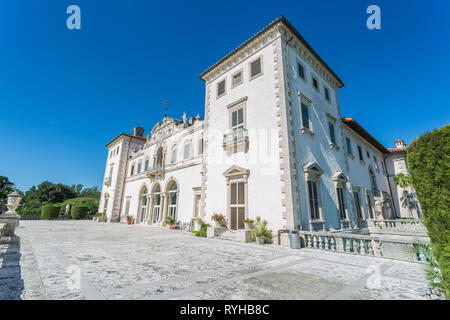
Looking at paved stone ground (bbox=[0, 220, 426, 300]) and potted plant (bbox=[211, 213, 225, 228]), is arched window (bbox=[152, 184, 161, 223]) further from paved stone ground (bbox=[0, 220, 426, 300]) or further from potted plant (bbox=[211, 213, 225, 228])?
paved stone ground (bbox=[0, 220, 426, 300])

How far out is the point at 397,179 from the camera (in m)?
23.7

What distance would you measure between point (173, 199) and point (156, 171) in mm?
3920

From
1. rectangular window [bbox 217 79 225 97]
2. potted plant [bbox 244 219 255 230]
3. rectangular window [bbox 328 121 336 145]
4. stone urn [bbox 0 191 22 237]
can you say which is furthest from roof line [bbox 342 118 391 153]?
stone urn [bbox 0 191 22 237]

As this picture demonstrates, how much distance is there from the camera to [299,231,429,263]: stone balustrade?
5523mm

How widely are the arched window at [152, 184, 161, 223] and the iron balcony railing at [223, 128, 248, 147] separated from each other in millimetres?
11686

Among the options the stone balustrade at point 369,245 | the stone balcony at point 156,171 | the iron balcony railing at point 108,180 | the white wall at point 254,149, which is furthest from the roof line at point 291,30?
the iron balcony railing at point 108,180

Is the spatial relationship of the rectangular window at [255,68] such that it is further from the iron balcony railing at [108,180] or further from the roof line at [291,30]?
the iron balcony railing at [108,180]

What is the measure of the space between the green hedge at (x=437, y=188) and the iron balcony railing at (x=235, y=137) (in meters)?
8.46

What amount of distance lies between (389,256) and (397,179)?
76.8 feet

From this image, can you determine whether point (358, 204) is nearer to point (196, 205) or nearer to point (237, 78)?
point (196, 205)

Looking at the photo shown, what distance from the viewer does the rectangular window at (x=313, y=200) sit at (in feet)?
32.4

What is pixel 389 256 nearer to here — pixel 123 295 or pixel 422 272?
pixel 422 272
